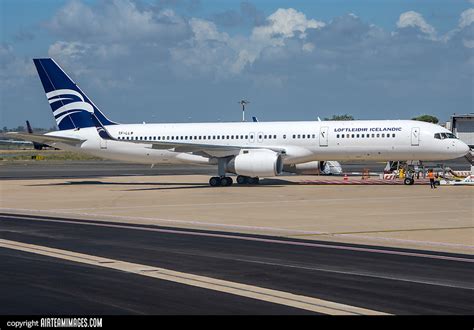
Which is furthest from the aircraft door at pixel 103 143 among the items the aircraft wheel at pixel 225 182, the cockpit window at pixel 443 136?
the cockpit window at pixel 443 136

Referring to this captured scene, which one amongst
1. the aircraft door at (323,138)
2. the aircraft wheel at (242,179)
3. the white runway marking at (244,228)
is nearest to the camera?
the white runway marking at (244,228)

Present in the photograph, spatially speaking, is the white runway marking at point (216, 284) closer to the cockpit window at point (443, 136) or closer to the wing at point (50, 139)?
the wing at point (50, 139)

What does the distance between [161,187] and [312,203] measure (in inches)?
625

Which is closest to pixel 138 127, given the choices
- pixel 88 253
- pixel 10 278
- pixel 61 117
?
pixel 61 117

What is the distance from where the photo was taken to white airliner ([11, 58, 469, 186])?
46.3m

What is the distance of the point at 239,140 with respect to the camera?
1955 inches

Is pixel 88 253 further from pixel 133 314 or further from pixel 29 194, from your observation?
pixel 29 194

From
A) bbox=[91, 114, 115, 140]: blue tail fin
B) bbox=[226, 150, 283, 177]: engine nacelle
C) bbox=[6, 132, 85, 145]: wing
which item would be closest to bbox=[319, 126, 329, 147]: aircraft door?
bbox=[226, 150, 283, 177]: engine nacelle

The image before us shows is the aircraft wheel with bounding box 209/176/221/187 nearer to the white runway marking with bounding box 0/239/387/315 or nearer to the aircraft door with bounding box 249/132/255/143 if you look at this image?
the aircraft door with bounding box 249/132/255/143

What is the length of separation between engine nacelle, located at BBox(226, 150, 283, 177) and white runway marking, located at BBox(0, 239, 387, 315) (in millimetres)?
26487

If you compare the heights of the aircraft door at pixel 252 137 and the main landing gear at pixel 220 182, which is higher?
the aircraft door at pixel 252 137

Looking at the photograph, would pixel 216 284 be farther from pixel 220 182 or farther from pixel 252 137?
pixel 252 137

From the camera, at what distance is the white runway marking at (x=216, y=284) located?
480 inches

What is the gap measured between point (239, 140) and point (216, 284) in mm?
35414
